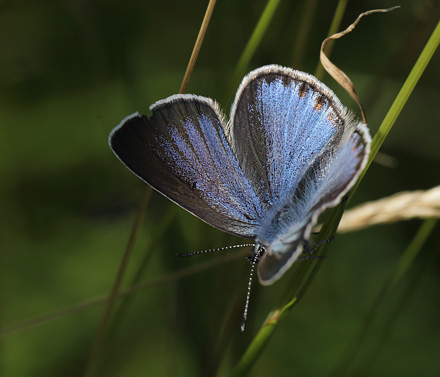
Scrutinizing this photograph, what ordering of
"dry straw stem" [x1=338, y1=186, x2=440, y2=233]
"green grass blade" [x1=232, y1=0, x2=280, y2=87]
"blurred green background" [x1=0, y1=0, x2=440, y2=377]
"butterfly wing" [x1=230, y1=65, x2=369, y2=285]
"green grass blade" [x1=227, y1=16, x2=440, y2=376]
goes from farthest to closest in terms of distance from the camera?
1. "blurred green background" [x1=0, y1=0, x2=440, y2=377]
2. "butterfly wing" [x1=230, y1=65, x2=369, y2=285]
3. "dry straw stem" [x1=338, y1=186, x2=440, y2=233]
4. "green grass blade" [x1=232, y1=0, x2=280, y2=87]
5. "green grass blade" [x1=227, y1=16, x2=440, y2=376]

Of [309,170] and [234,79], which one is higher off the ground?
[234,79]

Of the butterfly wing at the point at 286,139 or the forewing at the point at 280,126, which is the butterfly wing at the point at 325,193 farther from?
the forewing at the point at 280,126

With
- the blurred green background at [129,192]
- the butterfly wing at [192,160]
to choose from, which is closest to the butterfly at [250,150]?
the butterfly wing at [192,160]

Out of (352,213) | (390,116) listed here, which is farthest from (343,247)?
(390,116)

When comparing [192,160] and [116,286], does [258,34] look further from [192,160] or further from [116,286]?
[116,286]

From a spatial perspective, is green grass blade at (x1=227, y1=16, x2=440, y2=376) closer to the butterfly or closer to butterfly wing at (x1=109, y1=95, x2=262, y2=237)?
the butterfly

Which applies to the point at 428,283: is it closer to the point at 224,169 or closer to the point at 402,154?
the point at 402,154

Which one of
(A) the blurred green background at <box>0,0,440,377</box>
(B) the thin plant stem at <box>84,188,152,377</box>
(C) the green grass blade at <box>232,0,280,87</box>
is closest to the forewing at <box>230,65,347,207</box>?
(C) the green grass blade at <box>232,0,280,87</box>

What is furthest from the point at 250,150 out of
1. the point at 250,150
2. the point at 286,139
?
the point at 286,139

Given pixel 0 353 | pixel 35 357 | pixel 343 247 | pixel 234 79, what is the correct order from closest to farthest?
pixel 234 79
pixel 0 353
pixel 35 357
pixel 343 247
